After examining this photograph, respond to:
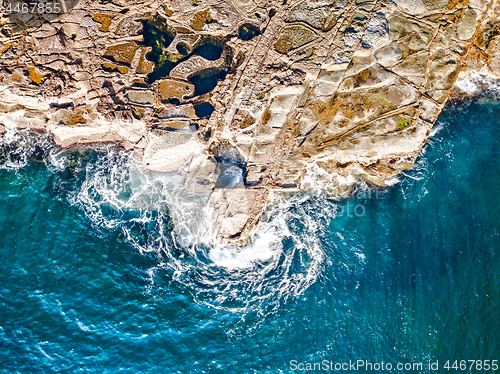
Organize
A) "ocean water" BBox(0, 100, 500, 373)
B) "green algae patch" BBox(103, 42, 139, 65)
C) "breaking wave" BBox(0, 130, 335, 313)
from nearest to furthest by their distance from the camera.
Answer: "ocean water" BBox(0, 100, 500, 373), "breaking wave" BBox(0, 130, 335, 313), "green algae patch" BBox(103, 42, 139, 65)

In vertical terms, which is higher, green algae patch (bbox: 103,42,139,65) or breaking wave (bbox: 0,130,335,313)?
green algae patch (bbox: 103,42,139,65)

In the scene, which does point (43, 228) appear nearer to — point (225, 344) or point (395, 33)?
point (225, 344)

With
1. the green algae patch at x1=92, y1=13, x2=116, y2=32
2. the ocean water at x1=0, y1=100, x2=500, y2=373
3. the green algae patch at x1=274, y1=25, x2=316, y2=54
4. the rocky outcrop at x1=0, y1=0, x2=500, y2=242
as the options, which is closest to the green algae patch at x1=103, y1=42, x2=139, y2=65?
the rocky outcrop at x1=0, y1=0, x2=500, y2=242

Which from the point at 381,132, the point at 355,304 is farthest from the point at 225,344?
the point at 381,132

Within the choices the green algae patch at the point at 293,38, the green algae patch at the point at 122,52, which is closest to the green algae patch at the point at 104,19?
the green algae patch at the point at 122,52

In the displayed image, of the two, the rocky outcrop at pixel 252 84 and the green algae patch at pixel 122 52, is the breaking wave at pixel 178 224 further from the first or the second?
the green algae patch at pixel 122 52

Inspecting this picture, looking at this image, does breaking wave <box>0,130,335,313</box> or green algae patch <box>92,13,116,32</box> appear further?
green algae patch <box>92,13,116,32</box>

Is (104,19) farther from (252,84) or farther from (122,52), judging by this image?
(252,84)

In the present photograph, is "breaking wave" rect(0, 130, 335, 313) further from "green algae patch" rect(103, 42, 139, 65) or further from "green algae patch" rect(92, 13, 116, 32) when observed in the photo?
"green algae patch" rect(92, 13, 116, 32)
